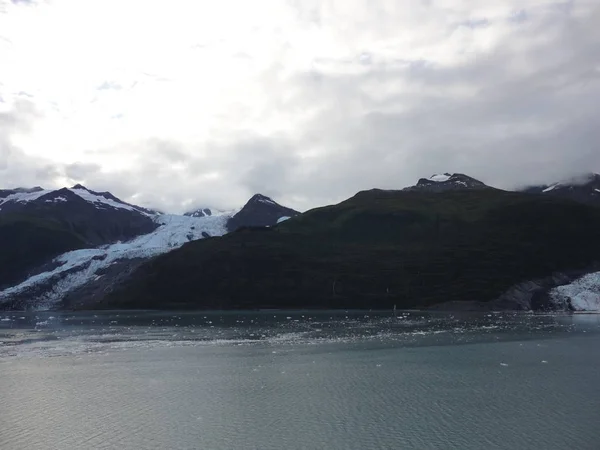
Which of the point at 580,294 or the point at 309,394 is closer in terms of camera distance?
the point at 309,394

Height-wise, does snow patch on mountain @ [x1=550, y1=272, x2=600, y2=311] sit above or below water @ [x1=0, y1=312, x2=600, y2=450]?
above

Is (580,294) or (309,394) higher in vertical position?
(580,294)

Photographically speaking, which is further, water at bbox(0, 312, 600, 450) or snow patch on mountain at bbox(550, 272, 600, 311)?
snow patch on mountain at bbox(550, 272, 600, 311)

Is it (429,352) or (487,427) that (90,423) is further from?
(429,352)

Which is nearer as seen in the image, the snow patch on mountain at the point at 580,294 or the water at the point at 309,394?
the water at the point at 309,394

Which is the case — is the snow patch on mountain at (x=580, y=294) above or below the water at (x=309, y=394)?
above

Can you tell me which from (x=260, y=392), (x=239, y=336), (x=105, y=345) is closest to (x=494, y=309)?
(x=239, y=336)
